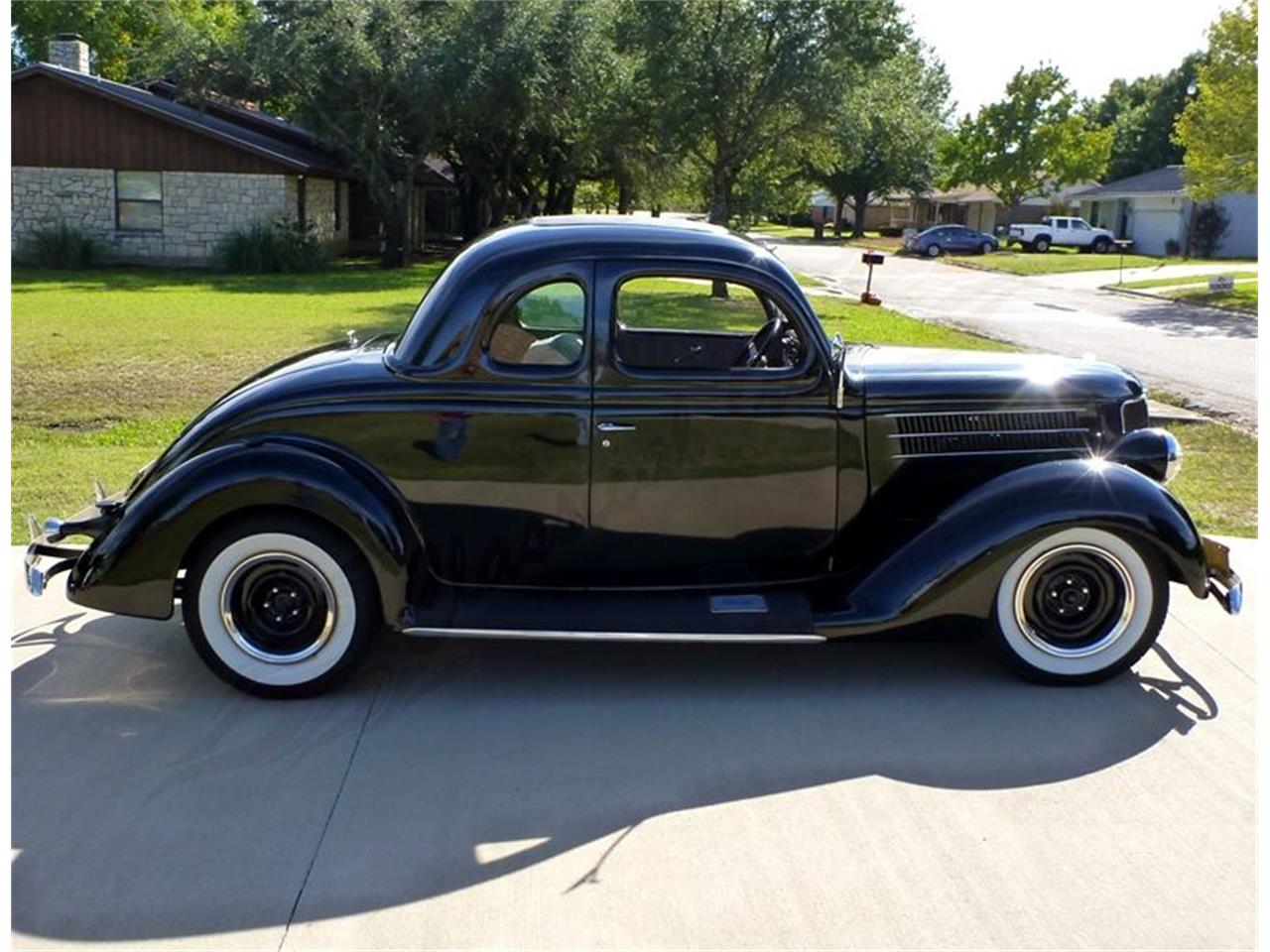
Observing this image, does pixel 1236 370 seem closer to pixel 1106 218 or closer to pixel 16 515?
pixel 16 515

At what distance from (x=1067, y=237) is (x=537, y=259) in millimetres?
52225

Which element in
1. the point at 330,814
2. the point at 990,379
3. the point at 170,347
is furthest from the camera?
the point at 170,347

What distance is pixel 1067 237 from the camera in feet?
172

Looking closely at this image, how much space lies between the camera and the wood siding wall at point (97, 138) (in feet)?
87.4

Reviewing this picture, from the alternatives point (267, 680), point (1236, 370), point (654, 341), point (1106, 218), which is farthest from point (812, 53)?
point (1106, 218)

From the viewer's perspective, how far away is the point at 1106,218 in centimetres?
5841

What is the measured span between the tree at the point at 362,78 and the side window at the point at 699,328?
961 inches

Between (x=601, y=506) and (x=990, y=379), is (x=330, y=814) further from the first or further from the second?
(x=990, y=379)

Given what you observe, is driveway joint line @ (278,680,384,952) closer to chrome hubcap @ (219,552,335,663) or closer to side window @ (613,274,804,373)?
chrome hubcap @ (219,552,335,663)

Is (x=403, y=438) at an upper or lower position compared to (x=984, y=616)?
upper

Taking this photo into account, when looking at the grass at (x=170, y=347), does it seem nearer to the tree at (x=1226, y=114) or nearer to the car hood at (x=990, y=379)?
the car hood at (x=990, y=379)

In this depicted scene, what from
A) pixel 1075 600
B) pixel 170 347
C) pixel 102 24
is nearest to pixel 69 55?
pixel 170 347

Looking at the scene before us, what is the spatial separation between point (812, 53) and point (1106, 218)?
39.4 m

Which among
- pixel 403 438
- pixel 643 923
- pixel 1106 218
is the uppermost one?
pixel 1106 218
